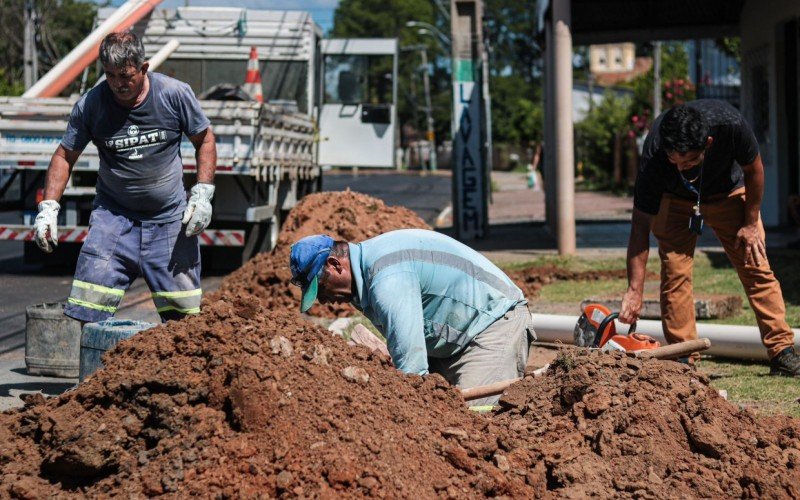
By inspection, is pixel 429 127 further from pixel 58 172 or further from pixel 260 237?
pixel 58 172

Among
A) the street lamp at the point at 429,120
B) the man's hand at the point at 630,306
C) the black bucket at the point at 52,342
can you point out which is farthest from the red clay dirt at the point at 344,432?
the street lamp at the point at 429,120

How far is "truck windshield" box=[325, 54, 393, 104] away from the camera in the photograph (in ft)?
54.5

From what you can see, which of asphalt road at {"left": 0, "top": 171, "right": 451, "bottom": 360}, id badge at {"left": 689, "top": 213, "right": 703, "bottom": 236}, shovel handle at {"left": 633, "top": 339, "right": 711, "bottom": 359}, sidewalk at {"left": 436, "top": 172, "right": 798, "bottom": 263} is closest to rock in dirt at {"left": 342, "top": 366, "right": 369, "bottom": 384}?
shovel handle at {"left": 633, "top": 339, "right": 711, "bottom": 359}

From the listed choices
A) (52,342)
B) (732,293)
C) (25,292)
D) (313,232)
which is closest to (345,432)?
(52,342)

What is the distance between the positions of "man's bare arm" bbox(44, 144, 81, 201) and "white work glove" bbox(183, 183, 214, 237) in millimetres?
733

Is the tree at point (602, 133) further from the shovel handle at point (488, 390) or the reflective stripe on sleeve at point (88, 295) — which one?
the shovel handle at point (488, 390)

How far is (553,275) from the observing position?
A: 12047 millimetres

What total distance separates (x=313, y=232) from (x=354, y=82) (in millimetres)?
6527

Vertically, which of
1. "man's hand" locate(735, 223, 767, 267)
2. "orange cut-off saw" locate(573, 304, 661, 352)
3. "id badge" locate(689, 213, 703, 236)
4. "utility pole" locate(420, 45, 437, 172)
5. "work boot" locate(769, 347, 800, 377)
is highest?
"utility pole" locate(420, 45, 437, 172)

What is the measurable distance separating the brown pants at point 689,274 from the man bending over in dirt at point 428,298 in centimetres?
141

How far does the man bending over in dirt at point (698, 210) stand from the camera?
603 cm

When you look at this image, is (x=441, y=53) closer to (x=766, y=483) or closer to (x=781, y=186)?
(x=781, y=186)

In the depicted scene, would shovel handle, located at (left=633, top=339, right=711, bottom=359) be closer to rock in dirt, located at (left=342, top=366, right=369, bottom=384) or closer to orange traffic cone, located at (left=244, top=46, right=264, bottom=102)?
rock in dirt, located at (left=342, top=366, right=369, bottom=384)

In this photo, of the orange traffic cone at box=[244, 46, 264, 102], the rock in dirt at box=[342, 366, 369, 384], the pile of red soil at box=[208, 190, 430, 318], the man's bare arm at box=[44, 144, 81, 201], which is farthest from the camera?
the orange traffic cone at box=[244, 46, 264, 102]
